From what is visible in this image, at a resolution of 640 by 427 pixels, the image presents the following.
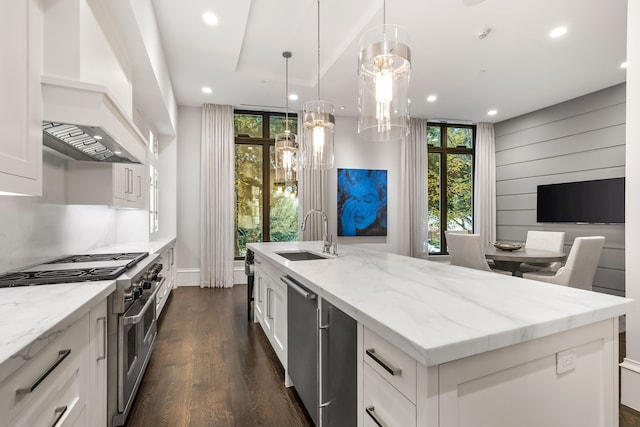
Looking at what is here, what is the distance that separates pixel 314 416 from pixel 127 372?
1080 mm

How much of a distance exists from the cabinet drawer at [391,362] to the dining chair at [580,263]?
3.15 meters

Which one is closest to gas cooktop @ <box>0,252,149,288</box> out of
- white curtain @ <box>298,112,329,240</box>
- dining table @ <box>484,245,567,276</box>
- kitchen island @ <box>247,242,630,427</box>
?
kitchen island @ <box>247,242,630,427</box>

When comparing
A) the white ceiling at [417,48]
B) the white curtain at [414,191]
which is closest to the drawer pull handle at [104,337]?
the white ceiling at [417,48]

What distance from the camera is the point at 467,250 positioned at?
3.64 metres

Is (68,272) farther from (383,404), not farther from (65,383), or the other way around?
(383,404)

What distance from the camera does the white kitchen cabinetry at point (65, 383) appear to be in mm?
852

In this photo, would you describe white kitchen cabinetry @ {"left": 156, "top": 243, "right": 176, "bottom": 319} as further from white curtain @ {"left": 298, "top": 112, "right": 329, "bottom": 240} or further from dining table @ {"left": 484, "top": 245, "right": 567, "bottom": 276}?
dining table @ {"left": 484, "top": 245, "right": 567, "bottom": 276}

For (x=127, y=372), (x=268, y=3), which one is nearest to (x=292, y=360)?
(x=127, y=372)

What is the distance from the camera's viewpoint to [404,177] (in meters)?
6.42

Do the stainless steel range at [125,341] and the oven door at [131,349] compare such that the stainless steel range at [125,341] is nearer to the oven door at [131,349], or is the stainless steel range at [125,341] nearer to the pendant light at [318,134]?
the oven door at [131,349]

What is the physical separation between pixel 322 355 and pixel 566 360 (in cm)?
95

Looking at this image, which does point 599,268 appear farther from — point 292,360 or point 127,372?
point 127,372

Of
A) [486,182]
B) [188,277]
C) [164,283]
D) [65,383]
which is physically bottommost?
[188,277]

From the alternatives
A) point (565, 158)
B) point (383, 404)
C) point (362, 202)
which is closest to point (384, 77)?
point (383, 404)
